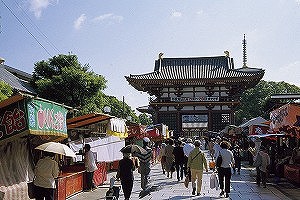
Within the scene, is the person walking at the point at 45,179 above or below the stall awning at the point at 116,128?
below

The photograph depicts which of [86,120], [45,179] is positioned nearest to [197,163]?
[86,120]

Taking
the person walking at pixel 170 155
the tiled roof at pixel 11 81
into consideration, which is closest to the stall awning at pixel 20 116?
the person walking at pixel 170 155

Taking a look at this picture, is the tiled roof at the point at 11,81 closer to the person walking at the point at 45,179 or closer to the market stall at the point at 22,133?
the market stall at the point at 22,133

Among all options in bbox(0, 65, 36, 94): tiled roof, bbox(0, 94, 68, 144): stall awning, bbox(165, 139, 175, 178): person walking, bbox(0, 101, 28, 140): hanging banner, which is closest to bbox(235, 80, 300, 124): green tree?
bbox(0, 65, 36, 94): tiled roof

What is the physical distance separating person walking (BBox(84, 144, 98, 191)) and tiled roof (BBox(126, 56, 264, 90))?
91.2 feet

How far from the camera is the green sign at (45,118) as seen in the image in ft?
27.1

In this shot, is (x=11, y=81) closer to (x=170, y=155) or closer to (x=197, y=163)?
(x=170, y=155)

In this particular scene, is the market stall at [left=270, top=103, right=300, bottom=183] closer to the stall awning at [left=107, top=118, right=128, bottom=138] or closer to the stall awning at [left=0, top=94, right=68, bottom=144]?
the stall awning at [left=107, top=118, right=128, bottom=138]

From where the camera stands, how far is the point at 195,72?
45.2 metres

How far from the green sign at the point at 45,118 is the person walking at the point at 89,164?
344 cm

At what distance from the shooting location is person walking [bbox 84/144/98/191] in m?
13.6

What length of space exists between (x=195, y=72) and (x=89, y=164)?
32.7m

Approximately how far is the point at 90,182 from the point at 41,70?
24.6 meters

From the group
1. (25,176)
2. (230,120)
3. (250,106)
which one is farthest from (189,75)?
(25,176)
